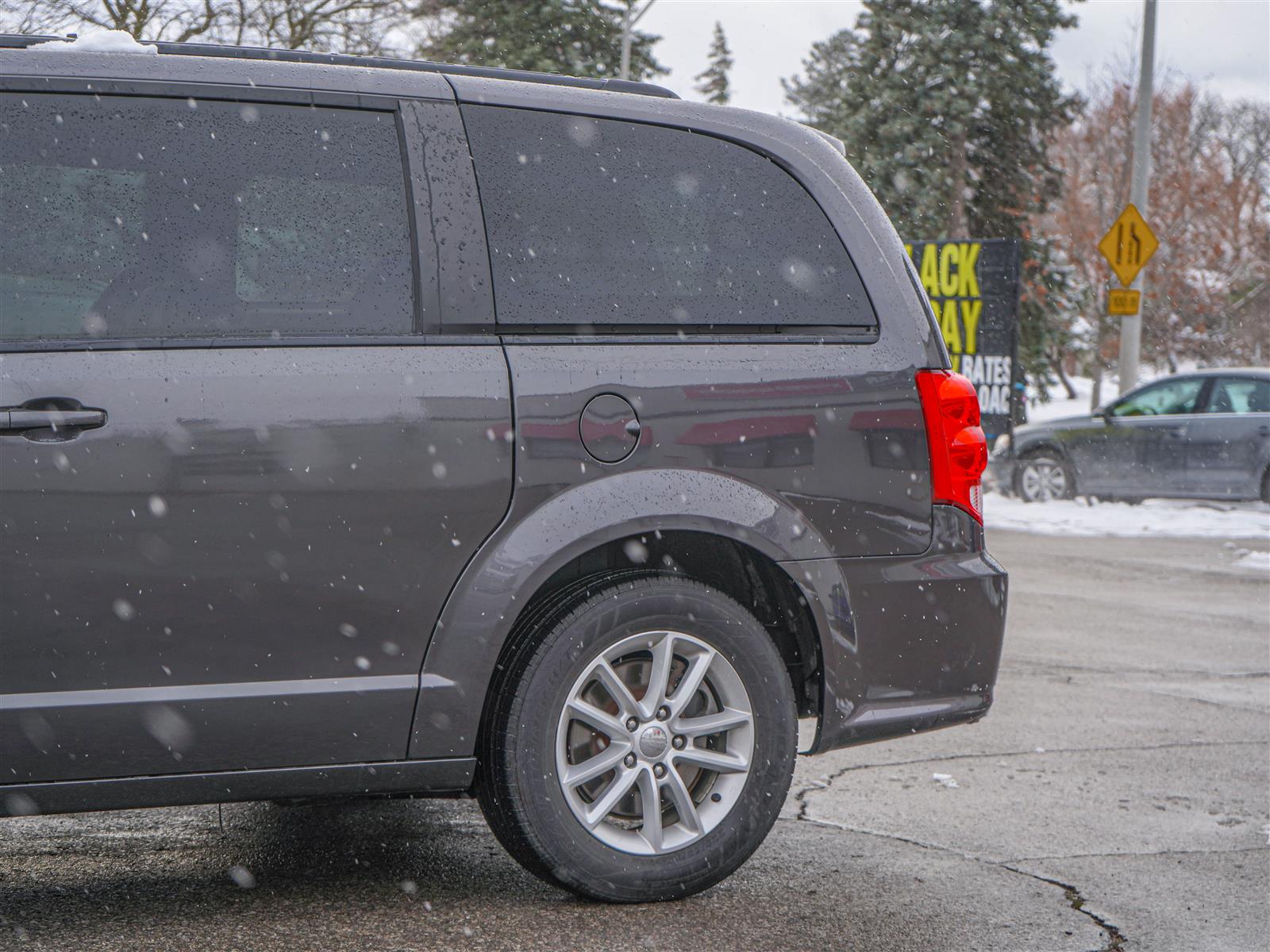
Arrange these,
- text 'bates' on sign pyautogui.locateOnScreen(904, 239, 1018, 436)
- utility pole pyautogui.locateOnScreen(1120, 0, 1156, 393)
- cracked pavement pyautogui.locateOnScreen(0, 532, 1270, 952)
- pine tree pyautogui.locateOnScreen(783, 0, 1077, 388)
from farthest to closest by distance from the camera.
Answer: pine tree pyautogui.locateOnScreen(783, 0, 1077, 388), utility pole pyautogui.locateOnScreen(1120, 0, 1156, 393), text 'bates' on sign pyautogui.locateOnScreen(904, 239, 1018, 436), cracked pavement pyautogui.locateOnScreen(0, 532, 1270, 952)

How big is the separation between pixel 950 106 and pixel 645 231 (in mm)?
26908

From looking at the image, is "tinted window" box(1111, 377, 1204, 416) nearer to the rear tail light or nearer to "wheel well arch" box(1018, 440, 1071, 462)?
"wheel well arch" box(1018, 440, 1071, 462)

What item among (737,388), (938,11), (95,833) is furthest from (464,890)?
(938,11)

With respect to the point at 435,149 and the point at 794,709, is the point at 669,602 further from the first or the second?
the point at 435,149

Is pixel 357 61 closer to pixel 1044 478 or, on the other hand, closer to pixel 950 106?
pixel 1044 478

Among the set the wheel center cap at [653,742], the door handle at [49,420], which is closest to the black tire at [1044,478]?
the wheel center cap at [653,742]

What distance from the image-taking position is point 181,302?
10.3 ft

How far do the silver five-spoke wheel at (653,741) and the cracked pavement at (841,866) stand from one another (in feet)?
0.73

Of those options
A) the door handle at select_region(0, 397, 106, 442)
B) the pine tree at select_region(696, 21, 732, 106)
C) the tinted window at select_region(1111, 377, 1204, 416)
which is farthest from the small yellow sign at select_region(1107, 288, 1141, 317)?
the pine tree at select_region(696, 21, 732, 106)

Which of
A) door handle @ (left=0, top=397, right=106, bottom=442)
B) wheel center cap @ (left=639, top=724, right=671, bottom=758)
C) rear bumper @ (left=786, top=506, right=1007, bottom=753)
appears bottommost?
wheel center cap @ (left=639, top=724, right=671, bottom=758)

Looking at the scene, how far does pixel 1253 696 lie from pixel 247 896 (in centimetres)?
498

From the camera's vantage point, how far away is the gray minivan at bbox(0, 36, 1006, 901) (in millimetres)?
3045

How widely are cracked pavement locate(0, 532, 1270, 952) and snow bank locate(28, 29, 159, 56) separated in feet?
6.40

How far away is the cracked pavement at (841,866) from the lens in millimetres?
3324
